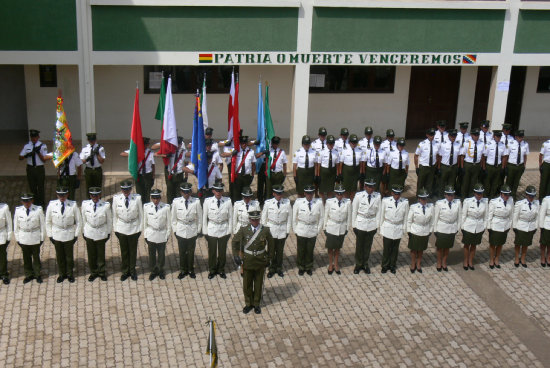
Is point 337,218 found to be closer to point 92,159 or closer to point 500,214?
point 500,214

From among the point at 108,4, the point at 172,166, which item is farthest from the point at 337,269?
the point at 108,4

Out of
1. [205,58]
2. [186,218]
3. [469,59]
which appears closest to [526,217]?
[186,218]

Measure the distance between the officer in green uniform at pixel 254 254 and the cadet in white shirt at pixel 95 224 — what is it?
2.07 meters

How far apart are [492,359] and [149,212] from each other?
5283 mm

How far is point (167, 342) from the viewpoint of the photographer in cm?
888

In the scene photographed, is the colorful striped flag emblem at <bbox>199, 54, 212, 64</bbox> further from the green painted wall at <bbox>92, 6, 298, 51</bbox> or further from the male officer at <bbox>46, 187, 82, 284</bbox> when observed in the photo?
the male officer at <bbox>46, 187, 82, 284</bbox>

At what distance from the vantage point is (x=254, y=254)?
30.6 ft

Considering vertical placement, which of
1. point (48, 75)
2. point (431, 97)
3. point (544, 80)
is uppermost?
point (544, 80)

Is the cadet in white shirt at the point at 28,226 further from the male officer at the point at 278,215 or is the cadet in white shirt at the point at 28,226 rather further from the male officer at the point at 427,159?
the male officer at the point at 427,159

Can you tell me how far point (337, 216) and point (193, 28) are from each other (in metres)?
6.21

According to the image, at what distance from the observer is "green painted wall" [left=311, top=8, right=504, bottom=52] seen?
598 inches

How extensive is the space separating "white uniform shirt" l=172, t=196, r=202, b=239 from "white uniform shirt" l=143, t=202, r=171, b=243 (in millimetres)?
122

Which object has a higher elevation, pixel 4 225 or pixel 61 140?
pixel 61 140

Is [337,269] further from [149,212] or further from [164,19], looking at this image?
[164,19]
